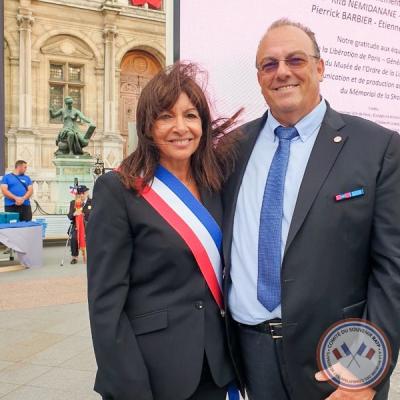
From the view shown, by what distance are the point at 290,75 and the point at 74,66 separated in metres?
22.6

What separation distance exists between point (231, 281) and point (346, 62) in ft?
4.51

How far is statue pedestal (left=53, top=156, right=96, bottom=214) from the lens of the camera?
51.8ft

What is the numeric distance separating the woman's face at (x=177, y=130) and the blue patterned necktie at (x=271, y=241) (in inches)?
12.5

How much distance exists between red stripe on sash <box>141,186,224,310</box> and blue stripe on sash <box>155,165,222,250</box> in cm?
6

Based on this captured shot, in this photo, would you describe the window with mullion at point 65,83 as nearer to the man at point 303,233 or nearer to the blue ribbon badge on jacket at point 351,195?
the man at point 303,233

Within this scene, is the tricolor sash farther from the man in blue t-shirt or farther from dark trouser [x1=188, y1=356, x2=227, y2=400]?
the man in blue t-shirt

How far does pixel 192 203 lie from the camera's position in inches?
68.7

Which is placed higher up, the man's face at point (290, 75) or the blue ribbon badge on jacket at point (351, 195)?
the man's face at point (290, 75)

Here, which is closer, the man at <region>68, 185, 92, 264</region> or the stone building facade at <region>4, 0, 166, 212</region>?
the man at <region>68, 185, 92, 264</region>

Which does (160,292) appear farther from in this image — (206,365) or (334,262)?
(334,262)

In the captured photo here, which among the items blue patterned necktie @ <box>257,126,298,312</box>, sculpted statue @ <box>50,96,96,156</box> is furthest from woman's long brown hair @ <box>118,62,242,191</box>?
sculpted statue @ <box>50,96,96,156</box>

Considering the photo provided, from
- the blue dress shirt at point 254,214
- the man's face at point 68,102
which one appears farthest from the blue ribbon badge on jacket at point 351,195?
the man's face at point 68,102

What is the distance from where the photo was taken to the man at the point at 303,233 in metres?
1.55

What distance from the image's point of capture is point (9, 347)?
428 cm
